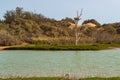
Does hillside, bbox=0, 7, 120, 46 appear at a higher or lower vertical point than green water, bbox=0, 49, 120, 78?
higher

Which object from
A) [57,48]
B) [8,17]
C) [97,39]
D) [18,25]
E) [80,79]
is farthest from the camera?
[8,17]

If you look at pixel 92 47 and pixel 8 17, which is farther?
pixel 8 17

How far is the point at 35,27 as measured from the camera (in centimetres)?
5731

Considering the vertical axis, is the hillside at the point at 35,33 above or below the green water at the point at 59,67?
above

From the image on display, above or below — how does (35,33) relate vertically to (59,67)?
above

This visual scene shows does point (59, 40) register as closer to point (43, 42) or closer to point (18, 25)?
point (43, 42)

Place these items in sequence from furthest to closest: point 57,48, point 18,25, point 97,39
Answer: point 18,25
point 97,39
point 57,48

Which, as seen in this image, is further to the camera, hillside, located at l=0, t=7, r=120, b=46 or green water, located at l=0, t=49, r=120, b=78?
hillside, located at l=0, t=7, r=120, b=46

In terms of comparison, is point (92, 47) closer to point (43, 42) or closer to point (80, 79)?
point (43, 42)

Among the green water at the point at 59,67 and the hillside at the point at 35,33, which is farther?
the hillside at the point at 35,33

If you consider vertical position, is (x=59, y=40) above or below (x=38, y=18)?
below

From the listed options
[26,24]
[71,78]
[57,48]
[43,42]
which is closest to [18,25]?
[26,24]

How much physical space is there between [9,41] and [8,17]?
18521mm

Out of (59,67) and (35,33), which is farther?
(35,33)
